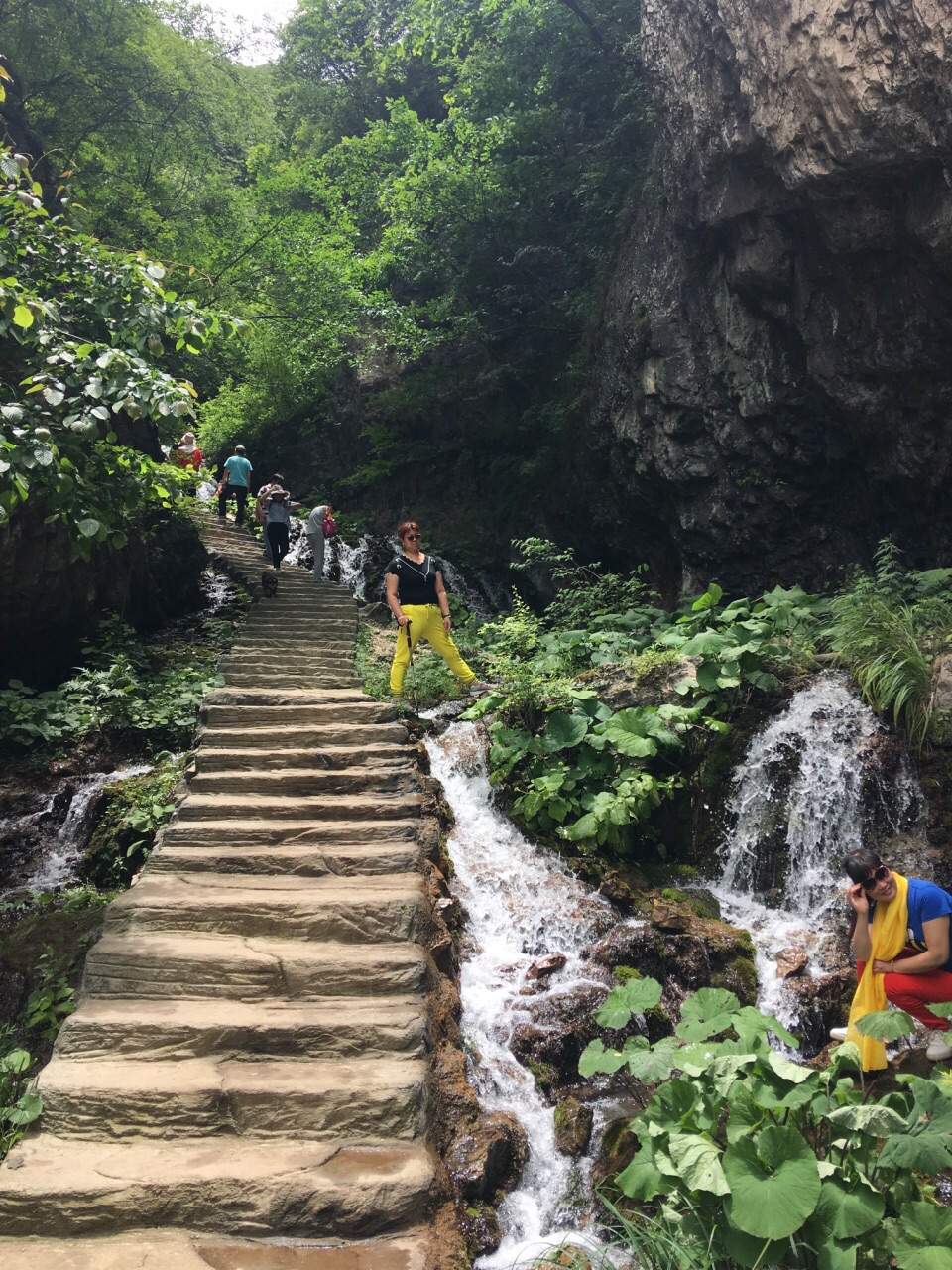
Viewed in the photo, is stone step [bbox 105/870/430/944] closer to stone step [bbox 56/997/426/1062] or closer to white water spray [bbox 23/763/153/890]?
stone step [bbox 56/997/426/1062]

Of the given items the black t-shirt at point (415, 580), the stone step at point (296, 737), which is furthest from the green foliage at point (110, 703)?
the black t-shirt at point (415, 580)

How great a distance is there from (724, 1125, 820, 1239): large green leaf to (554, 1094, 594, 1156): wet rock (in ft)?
5.77

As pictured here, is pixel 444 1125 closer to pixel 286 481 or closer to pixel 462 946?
pixel 462 946

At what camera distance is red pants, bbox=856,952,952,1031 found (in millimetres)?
4148

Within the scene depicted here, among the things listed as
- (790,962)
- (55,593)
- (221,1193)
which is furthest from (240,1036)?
(55,593)

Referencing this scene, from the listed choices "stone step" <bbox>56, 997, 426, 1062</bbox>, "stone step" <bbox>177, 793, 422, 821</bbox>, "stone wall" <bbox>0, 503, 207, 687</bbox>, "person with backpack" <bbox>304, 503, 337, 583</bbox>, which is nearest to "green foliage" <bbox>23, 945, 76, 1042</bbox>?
"stone step" <bbox>56, 997, 426, 1062</bbox>

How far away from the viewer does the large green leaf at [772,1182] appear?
2643mm

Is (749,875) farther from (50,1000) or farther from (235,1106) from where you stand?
(50,1000)

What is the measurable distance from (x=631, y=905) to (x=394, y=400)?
13.8m

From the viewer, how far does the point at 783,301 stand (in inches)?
410

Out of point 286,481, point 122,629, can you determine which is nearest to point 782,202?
point 122,629

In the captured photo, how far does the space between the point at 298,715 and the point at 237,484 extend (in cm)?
943

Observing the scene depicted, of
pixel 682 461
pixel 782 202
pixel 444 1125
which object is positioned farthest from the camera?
pixel 682 461

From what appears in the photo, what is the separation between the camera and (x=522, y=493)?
16.2m
